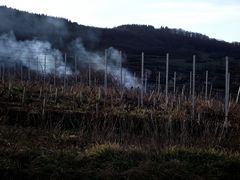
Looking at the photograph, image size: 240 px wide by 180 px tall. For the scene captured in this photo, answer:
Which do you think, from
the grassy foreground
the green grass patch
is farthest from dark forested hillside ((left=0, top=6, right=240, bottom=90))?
the green grass patch

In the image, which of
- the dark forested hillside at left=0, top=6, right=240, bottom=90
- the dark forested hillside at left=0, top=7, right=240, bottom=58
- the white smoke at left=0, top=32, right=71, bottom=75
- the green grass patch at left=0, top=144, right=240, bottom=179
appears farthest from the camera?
the dark forested hillside at left=0, top=7, right=240, bottom=58

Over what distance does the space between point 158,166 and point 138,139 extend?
81.4 inches

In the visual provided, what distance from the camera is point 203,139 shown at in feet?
40.8

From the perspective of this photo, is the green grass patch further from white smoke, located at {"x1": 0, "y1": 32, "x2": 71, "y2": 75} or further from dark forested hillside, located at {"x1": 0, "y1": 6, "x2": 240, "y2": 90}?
dark forested hillside, located at {"x1": 0, "y1": 6, "x2": 240, "y2": 90}

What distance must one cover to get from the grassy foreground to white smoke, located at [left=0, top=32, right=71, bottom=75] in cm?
4169

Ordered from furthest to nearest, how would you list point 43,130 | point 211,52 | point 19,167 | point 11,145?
point 211,52
point 43,130
point 11,145
point 19,167

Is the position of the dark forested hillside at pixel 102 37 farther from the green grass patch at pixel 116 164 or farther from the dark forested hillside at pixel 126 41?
the green grass patch at pixel 116 164

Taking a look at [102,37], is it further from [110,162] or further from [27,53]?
[110,162]

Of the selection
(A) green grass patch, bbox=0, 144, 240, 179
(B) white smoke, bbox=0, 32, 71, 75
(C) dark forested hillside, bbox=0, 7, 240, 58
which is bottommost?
(A) green grass patch, bbox=0, 144, 240, 179

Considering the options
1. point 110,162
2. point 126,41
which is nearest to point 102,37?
point 126,41

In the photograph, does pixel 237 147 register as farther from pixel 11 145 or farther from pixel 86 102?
pixel 86 102

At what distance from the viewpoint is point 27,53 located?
60562mm

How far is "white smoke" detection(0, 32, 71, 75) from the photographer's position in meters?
54.5

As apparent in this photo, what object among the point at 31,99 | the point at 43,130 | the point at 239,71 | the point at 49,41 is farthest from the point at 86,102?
the point at 49,41
